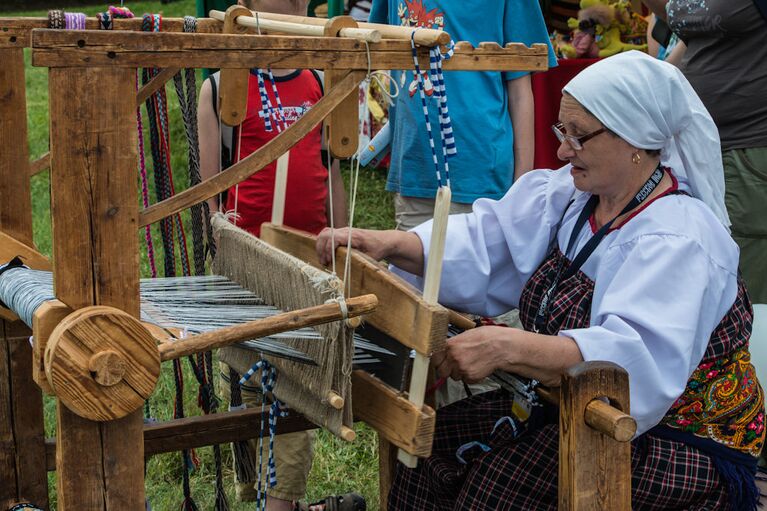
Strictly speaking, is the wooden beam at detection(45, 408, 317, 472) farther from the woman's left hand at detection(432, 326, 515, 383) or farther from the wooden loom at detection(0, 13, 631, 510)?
the woman's left hand at detection(432, 326, 515, 383)

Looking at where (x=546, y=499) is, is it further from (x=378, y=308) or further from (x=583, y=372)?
(x=378, y=308)

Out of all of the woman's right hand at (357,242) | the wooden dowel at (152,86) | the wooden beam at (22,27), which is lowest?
the woman's right hand at (357,242)

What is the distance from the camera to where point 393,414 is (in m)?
2.04

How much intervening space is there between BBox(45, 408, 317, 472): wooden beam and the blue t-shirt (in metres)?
1.08

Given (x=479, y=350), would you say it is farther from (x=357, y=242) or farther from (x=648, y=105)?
(x=648, y=105)

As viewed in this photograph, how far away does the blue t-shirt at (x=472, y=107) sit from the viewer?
322cm

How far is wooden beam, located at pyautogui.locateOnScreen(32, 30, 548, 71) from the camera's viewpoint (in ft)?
5.19

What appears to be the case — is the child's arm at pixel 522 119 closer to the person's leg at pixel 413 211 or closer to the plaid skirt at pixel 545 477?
the person's leg at pixel 413 211

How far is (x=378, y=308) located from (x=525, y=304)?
0.51m

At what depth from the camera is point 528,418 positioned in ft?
7.82

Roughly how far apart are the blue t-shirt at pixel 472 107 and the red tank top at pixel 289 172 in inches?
13.7

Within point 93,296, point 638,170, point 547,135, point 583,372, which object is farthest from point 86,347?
point 547,135

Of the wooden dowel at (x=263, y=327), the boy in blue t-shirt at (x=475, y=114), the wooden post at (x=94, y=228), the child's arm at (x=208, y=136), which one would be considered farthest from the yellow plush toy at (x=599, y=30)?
the wooden post at (x=94, y=228)

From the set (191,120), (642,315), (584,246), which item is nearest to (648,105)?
(584,246)
